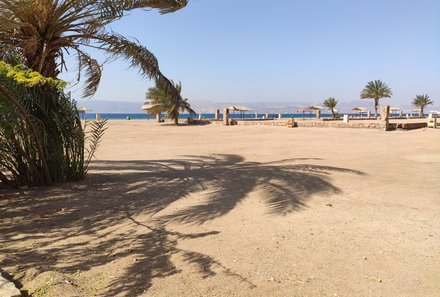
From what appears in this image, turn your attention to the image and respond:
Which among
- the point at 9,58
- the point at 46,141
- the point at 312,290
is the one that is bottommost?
the point at 312,290

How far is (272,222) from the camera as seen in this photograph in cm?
490

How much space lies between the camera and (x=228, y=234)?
14.5 ft

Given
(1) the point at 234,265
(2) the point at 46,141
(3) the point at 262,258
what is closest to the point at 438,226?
(3) the point at 262,258

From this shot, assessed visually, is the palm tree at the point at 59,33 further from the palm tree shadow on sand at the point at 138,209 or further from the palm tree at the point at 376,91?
the palm tree at the point at 376,91

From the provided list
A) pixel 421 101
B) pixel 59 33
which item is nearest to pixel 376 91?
pixel 421 101

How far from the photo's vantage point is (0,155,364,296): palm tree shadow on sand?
360 centimetres

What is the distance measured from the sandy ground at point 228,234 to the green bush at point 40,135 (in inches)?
18.3

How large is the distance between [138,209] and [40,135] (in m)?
2.64

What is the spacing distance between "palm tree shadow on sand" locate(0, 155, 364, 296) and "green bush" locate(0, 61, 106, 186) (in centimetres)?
48

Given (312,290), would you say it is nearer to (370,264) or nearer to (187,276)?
(370,264)

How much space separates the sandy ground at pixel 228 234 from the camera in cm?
317

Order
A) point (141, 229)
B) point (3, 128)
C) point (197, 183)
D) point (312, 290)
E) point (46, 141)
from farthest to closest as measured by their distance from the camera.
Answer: point (197, 183), point (46, 141), point (3, 128), point (141, 229), point (312, 290)

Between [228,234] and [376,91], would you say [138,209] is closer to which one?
[228,234]

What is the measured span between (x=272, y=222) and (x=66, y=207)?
3.17 m
